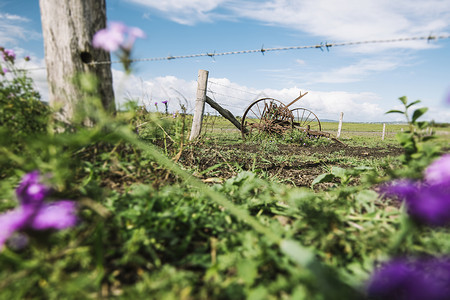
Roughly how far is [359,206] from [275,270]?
813mm

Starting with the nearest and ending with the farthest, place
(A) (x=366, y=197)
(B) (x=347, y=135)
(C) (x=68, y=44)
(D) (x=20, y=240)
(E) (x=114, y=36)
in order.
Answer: (D) (x=20, y=240), (E) (x=114, y=36), (A) (x=366, y=197), (C) (x=68, y=44), (B) (x=347, y=135)

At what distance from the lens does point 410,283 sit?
2.62 ft

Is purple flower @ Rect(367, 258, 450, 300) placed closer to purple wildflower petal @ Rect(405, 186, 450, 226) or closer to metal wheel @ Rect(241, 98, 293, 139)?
purple wildflower petal @ Rect(405, 186, 450, 226)

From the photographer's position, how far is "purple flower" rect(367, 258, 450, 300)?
29.7 inches

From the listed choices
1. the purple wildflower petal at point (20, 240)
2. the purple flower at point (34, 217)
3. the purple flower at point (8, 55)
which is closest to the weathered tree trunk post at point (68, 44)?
the purple flower at point (8, 55)

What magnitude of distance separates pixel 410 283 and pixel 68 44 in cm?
233

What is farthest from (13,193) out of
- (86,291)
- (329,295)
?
(329,295)

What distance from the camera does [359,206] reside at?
61.2 inches

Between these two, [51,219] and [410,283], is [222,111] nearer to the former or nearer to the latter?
[51,219]

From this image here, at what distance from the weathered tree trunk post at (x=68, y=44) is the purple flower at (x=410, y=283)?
1.81m

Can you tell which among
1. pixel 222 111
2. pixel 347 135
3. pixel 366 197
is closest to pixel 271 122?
pixel 222 111

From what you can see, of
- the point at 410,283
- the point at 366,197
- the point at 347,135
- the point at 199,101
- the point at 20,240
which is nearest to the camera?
the point at 410,283

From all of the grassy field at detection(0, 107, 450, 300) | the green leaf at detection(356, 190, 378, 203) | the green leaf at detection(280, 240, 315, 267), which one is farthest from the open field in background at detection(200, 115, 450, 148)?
the green leaf at detection(280, 240, 315, 267)

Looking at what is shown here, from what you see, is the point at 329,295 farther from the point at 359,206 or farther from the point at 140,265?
the point at 359,206
